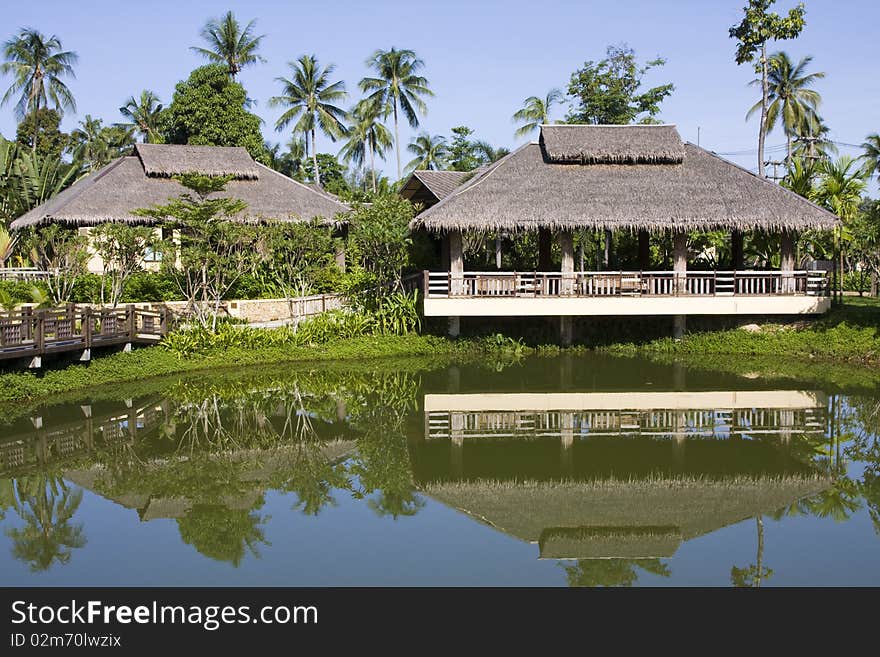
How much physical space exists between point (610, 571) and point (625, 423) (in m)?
5.73

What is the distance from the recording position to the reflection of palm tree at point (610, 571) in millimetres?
7262

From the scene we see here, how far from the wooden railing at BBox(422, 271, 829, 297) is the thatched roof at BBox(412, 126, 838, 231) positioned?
110 centimetres

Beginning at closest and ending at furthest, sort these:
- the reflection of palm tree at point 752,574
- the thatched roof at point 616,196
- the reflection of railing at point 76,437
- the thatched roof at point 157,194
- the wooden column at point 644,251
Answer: the reflection of palm tree at point 752,574
the reflection of railing at point 76,437
the thatched roof at point 616,196
the wooden column at point 644,251
the thatched roof at point 157,194

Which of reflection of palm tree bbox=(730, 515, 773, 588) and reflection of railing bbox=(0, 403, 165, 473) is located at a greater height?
reflection of railing bbox=(0, 403, 165, 473)

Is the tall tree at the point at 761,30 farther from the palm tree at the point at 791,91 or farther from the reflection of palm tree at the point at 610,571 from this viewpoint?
the reflection of palm tree at the point at 610,571

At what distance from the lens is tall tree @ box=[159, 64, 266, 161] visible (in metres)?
32.2

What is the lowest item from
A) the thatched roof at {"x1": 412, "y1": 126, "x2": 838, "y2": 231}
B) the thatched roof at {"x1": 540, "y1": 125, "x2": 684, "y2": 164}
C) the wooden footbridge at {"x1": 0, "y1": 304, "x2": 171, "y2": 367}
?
the wooden footbridge at {"x1": 0, "y1": 304, "x2": 171, "y2": 367}

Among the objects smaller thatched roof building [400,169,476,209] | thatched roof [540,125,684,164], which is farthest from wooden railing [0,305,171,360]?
thatched roof [540,125,684,164]

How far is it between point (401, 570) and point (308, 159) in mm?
40957

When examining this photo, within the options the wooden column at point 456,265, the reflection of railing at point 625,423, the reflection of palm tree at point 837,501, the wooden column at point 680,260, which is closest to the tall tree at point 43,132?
the wooden column at point 456,265

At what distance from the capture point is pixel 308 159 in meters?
46.3

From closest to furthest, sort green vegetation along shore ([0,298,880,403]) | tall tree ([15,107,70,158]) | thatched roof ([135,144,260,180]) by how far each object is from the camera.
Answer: green vegetation along shore ([0,298,880,403])
thatched roof ([135,144,260,180])
tall tree ([15,107,70,158])

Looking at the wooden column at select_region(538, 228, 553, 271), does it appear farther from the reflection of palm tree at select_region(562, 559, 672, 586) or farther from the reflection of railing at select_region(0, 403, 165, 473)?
the reflection of palm tree at select_region(562, 559, 672, 586)

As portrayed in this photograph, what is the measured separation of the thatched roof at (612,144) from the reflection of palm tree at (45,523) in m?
13.4
